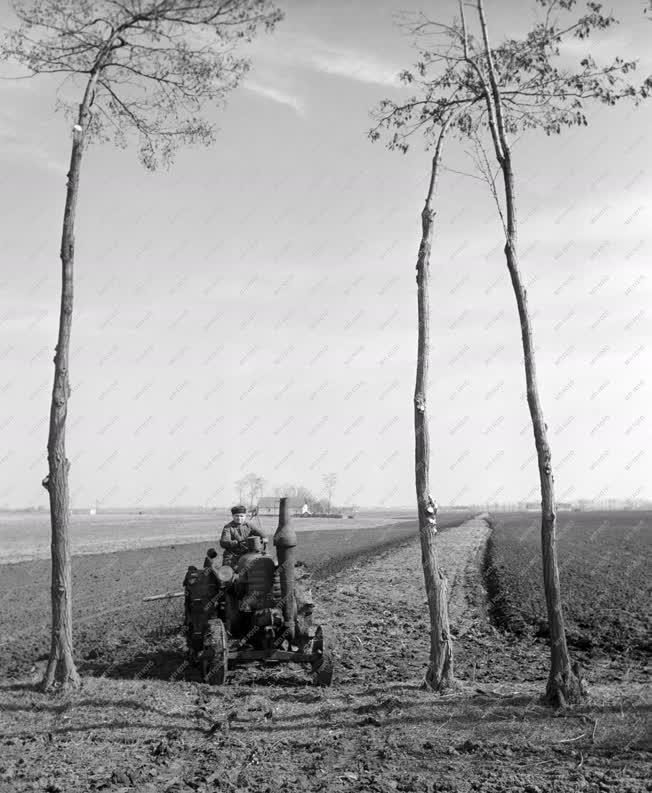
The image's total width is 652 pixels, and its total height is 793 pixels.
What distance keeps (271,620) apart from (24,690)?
12.9 feet

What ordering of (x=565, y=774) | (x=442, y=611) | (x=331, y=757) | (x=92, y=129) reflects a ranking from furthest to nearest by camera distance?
(x=92, y=129) → (x=442, y=611) → (x=331, y=757) → (x=565, y=774)

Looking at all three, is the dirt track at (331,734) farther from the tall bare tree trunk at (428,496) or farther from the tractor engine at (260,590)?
the tractor engine at (260,590)

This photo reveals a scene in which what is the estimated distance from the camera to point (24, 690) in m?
11.9

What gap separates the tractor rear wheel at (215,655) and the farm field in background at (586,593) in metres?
7.61

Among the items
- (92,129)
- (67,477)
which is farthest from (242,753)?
(92,129)

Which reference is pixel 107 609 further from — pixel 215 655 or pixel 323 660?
pixel 323 660

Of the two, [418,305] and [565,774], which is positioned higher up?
[418,305]

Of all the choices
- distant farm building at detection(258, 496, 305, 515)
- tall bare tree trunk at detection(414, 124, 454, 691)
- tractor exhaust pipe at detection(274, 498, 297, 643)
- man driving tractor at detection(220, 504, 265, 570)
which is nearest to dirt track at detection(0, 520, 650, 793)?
tall bare tree trunk at detection(414, 124, 454, 691)

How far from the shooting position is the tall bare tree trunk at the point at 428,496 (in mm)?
11578

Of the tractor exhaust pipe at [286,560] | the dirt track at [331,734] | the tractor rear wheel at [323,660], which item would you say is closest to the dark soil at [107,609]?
the dirt track at [331,734]

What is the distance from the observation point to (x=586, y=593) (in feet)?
73.6

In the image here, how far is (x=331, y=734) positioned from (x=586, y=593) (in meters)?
15.1

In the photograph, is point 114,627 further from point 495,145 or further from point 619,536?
point 619,536

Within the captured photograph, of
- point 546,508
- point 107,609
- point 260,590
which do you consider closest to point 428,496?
point 546,508
